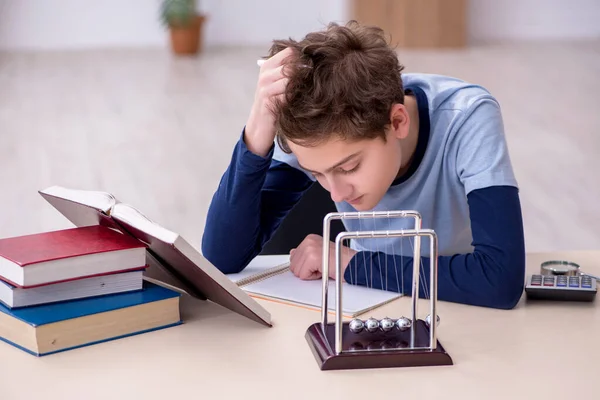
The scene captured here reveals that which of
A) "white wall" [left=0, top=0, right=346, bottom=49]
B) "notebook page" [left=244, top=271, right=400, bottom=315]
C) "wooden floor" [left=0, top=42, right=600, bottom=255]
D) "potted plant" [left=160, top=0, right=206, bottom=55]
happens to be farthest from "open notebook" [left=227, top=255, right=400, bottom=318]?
"white wall" [left=0, top=0, right=346, bottom=49]

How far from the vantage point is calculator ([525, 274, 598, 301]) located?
4.50 feet

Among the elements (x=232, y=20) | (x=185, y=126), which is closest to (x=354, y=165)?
(x=185, y=126)

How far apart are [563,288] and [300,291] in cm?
39

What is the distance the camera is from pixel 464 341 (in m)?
1.22

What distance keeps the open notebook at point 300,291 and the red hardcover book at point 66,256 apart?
9.4 inches

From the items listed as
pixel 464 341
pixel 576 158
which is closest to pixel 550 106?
pixel 576 158

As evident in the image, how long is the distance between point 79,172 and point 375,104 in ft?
10.7

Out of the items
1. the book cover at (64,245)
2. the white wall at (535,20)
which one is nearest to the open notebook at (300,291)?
the book cover at (64,245)

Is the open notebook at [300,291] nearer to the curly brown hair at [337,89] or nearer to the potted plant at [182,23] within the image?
the curly brown hair at [337,89]

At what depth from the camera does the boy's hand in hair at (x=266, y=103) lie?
4.77 feet

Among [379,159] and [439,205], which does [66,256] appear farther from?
[439,205]

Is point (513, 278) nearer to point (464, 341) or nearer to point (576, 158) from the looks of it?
point (464, 341)

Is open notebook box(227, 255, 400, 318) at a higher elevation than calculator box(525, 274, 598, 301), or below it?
below

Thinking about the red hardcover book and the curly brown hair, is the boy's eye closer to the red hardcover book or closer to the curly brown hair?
the curly brown hair
